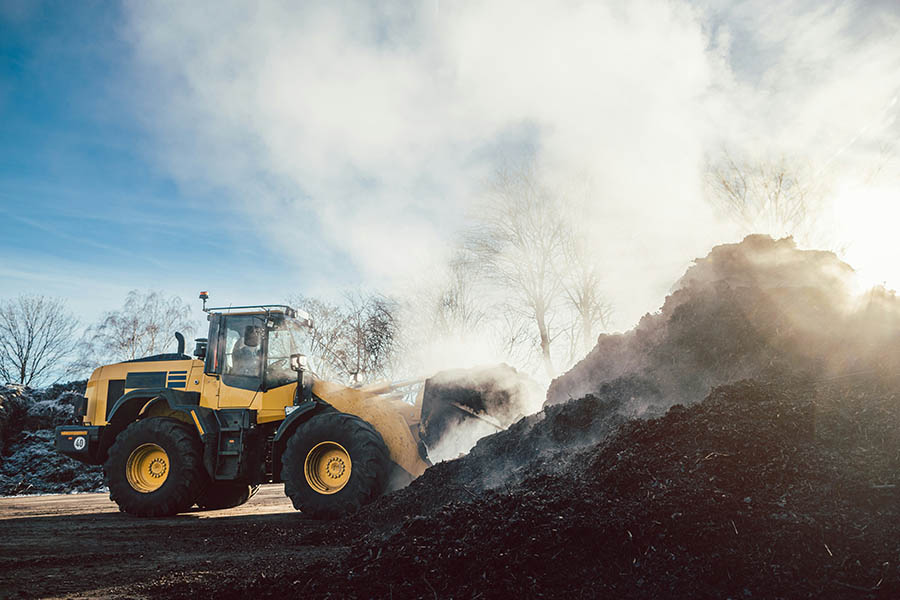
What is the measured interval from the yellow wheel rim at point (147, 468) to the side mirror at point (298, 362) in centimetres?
225

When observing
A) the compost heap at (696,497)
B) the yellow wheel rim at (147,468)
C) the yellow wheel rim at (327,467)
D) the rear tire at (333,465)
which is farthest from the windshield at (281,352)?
the compost heap at (696,497)

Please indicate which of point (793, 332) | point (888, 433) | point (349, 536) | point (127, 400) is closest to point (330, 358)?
point (127, 400)

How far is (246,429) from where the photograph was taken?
7719mm

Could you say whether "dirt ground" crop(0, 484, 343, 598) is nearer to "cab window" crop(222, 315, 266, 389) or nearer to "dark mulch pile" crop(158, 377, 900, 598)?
"dark mulch pile" crop(158, 377, 900, 598)

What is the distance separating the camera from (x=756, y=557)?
10.2 ft

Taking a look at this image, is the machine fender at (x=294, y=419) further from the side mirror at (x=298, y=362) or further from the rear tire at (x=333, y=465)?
the side mirror at (x=298, y=362)

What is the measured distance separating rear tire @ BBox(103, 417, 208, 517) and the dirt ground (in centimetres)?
28

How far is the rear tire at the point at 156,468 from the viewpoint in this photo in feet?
24.9

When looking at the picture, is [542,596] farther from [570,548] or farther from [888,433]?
[888,433]

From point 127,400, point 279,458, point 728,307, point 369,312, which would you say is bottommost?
point 279,458

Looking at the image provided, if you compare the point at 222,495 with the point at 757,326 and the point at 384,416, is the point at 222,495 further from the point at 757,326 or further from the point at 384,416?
the point at 757,326

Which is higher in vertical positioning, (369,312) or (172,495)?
(369,312)

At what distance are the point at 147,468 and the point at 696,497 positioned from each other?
7.68 m

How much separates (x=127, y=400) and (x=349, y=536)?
16.7 feet
